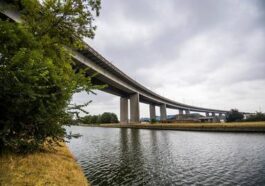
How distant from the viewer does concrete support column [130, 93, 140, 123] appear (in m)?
87.5

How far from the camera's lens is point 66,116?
9.30 metres

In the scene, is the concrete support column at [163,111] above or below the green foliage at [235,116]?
above

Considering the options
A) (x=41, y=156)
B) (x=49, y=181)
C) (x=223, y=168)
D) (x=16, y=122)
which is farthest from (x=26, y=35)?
(x=223, y=168)

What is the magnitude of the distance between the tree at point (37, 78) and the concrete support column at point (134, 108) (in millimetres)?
74835

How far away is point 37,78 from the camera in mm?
6578

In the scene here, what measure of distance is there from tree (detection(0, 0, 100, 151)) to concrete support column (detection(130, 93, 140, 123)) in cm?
7484

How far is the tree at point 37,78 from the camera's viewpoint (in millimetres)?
6691

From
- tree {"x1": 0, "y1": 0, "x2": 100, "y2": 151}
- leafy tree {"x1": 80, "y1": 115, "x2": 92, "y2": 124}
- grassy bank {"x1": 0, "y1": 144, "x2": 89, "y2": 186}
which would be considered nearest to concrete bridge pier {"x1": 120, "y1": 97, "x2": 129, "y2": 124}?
tree {"x1": 0, "y1": 0, "x2": 100, "y2": 151}

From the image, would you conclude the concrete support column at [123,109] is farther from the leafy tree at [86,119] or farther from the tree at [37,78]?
the leafy tree at [86,119]

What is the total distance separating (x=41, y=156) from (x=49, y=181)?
2.30m

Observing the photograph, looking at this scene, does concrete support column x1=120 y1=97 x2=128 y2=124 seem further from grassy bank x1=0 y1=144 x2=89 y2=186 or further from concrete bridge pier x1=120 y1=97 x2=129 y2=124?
grassy bank x1=0 y1=144 x2=89 y2=186

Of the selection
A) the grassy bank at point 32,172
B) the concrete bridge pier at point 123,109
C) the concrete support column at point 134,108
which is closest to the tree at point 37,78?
the grassy bank at point 32,172

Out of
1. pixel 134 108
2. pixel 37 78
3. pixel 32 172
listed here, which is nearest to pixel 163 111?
pixel 134 108

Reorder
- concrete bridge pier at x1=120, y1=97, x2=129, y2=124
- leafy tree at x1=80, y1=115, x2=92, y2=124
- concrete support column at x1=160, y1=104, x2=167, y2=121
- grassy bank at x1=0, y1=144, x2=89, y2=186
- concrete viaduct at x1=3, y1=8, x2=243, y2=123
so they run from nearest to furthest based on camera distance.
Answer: grassy bank at x1=0, y1=144, x2=89, y2=186, leafy tree at x1=80, y1=115, x2=92, y2=124, concrete viaduct at x1=3, y1=8, x2=243, y2=123, concrete bridge pier at x1=120, y1=97, x2=129, y2=124, concrete support column at x1=160, y1=104, x2=167, y2=121
